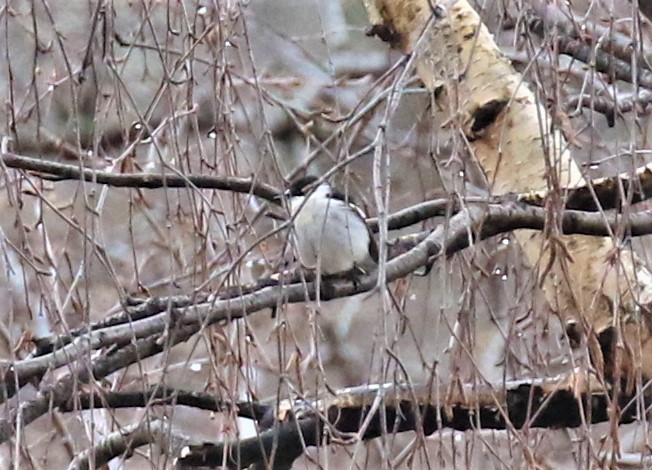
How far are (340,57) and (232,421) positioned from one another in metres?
3.62

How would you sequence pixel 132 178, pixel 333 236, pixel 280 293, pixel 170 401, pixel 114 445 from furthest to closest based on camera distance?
1. pixel 333 236
2. pixel 114 445
3. pixel 132 178
4. pixel 170 401
5. pixel 280 293

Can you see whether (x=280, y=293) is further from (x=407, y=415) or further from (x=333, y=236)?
(x=333, y=236)

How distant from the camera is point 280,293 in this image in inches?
81.4

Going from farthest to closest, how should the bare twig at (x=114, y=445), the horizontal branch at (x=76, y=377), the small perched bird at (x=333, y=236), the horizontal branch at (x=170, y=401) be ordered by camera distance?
the small perched bird at (x=333, y=236), the bare twig at (x=114, y=445), the horizontal branch at (x=170, y=401), the horizontal branch at (x=76, y=377)

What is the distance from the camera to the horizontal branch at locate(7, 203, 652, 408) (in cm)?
218

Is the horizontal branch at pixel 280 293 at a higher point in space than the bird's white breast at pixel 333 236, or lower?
lower

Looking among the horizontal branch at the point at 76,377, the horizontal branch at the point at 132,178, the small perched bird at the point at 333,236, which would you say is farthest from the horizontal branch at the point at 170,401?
the small perched bird at the point at 333,236

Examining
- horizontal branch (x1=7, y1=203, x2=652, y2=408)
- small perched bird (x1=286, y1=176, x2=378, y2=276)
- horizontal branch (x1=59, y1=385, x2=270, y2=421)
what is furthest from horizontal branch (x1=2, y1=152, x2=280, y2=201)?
small perched bird (x1=286, y1=176, x2=378, y2=276)

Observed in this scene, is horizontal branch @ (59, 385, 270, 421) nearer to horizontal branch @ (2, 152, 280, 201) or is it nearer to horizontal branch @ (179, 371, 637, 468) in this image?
horizontal branch @ (179, 371, 637, 468)

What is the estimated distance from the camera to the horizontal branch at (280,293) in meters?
2.18

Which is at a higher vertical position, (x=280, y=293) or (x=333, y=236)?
(x=333, y=236)

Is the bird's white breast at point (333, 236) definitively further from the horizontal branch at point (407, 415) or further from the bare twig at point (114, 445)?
the bare twig at point (114, 445)

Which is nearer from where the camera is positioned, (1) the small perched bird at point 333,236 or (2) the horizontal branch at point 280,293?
(2) the horizontal branch at point 280,293

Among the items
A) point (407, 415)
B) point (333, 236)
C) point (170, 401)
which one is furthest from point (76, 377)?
point (333, 236)
